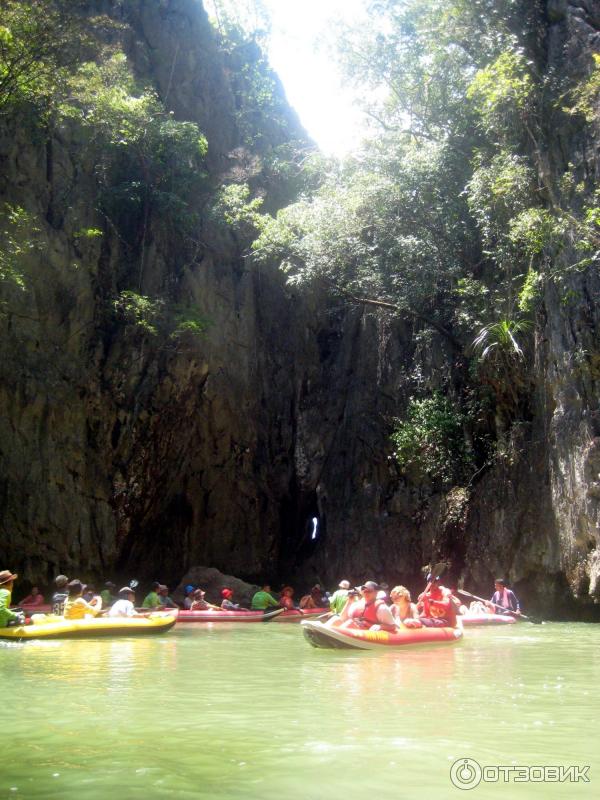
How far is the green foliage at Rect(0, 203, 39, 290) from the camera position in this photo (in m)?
15.7

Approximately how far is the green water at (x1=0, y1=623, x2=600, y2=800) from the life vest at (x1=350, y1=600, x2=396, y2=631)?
0.87 metres

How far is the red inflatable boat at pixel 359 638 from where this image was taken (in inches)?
353

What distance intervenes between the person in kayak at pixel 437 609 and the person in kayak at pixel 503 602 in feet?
12.5

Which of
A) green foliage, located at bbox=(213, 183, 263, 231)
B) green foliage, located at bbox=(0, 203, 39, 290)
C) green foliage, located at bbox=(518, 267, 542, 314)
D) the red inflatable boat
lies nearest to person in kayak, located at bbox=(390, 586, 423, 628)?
the red inflatable boat

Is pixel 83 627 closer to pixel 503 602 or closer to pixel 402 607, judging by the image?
pixel 402 607

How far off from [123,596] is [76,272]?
10.1 m

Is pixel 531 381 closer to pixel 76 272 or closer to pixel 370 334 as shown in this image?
pixel 370 334

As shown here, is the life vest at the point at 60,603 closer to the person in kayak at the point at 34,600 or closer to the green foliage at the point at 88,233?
the person in kayak at the point at 34,600

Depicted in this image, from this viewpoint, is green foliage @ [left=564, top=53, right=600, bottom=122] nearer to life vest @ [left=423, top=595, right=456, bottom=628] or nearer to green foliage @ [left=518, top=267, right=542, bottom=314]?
green foliage @ [left=518, top=267, right=542, bottom=314]

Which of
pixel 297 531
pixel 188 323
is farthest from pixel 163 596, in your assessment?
pixel 297 531

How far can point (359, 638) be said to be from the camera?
8984mm

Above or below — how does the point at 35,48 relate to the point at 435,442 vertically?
above

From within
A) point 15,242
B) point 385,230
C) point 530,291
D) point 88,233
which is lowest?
point 530,291

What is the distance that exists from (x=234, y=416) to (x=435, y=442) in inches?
269
